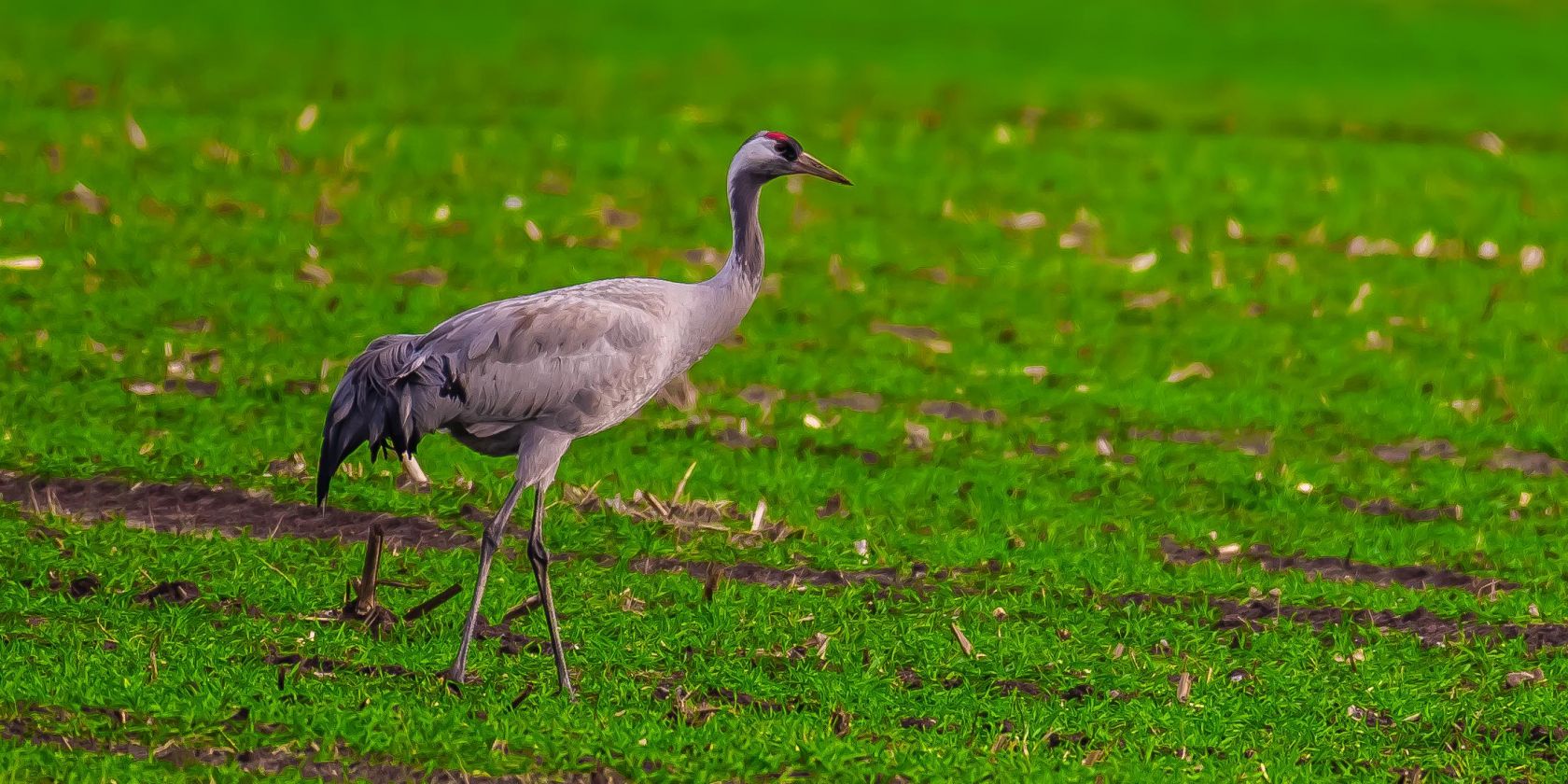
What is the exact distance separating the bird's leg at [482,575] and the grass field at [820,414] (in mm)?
91

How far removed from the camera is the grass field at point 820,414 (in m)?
6.53

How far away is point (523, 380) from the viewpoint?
6.98 meters

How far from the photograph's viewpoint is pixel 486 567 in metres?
6.98

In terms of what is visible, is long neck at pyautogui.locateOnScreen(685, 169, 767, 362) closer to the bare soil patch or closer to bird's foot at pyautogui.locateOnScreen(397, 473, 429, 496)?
the bare soil patch

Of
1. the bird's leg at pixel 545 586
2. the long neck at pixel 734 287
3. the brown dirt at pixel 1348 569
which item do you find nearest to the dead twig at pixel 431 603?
the bird's leg at pixel 545 586

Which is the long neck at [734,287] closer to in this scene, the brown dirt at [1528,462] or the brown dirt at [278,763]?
the brown dirt at [278,763]

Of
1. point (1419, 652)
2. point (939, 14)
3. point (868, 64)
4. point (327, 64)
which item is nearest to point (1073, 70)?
point (868, 64)

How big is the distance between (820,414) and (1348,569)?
8.76 ft

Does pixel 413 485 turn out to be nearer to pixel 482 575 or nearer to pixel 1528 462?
pixel 482 575

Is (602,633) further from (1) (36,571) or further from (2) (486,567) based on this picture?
(1) (36,571)

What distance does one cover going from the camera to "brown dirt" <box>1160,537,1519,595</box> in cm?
812

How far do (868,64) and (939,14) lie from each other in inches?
116

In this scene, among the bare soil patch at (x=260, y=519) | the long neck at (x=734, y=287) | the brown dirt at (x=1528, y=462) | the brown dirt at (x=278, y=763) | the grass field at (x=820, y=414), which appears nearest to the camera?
the brown dirt at (x=278, y=763)

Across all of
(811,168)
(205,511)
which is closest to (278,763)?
(205,511)
